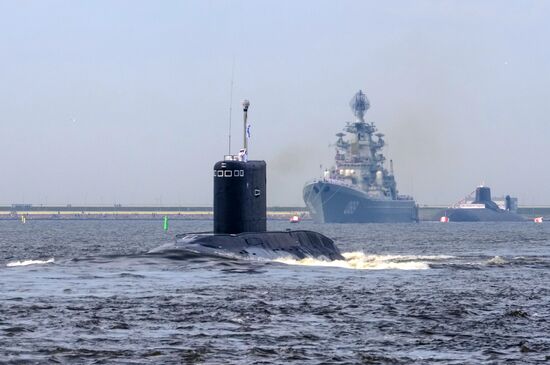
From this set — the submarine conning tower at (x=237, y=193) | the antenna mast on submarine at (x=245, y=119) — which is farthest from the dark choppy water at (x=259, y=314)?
the antenna mast on submarine at (x=245, y=119)

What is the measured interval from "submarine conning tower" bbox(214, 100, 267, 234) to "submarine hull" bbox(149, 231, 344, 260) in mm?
756

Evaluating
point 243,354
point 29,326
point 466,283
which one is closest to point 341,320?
point 243,354

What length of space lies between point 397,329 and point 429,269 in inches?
1030

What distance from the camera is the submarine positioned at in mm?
51812

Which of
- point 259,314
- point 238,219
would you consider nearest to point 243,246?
point 238,219

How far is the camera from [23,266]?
161 feet

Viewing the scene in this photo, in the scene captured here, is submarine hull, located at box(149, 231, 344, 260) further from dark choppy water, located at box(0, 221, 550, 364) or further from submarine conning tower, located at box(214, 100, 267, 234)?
dark choppy water, located at box(0, 221, 550, 364)

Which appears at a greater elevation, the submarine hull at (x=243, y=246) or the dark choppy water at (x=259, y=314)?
the submarine hull at (x=243, y=246)

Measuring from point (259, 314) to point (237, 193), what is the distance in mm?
21087

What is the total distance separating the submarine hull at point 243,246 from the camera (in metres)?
51.5

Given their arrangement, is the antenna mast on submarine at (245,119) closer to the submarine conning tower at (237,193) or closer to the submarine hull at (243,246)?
the submarine conning tower at (237,193)

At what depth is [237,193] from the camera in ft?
175

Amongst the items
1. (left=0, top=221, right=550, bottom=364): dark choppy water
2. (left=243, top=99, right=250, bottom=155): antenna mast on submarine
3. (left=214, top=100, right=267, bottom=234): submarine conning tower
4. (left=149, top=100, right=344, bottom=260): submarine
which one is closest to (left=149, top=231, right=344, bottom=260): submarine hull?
(left=149, top=100, right=344, bottom=260): submarine

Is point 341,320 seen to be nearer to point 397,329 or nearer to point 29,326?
point 397,329
